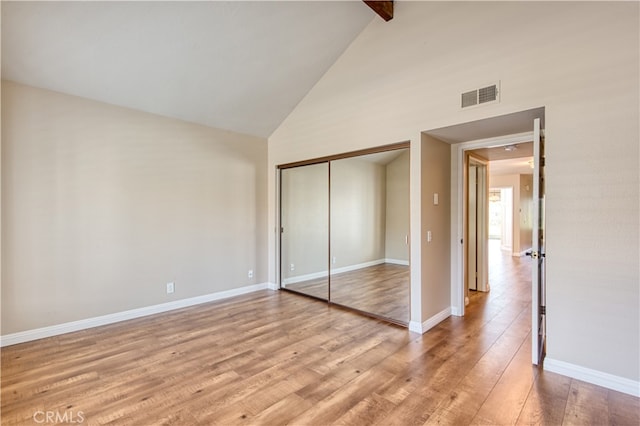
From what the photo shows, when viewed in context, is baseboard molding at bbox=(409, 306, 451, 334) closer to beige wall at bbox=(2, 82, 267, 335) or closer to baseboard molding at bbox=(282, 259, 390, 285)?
baseboard molding at bbox=(282, 259, 390, 285)

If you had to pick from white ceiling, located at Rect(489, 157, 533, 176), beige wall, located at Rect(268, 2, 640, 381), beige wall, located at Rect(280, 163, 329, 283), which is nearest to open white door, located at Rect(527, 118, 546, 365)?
beige wall, located at Rect(268, 2, 640, 381)

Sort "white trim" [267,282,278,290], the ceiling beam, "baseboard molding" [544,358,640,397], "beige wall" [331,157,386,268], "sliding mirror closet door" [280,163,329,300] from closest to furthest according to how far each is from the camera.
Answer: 1. "baseboard molding" [544,358,640,397]
2. the ceiling beam
3. "beige wall" [331,157,386,268]
4. "sliding mirror closet door" [280,163,329,300]
5. "white trim" [267,282,278,290]

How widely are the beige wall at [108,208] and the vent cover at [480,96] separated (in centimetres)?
331

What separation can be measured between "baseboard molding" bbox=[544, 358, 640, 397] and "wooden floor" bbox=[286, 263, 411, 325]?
53.7 inches

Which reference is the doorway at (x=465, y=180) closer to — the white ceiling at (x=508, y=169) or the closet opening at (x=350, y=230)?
the closet opening at (x=350, y=230)

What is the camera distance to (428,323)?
3414 mm

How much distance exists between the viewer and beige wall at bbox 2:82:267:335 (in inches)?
120

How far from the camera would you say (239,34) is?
3.32 meters

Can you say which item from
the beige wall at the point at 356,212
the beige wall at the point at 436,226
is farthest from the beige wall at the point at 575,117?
the beige wall at the point at 356,212

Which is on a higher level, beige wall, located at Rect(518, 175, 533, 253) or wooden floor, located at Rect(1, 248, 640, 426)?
beige wall, located at Rect(518, 175, 533, 253)

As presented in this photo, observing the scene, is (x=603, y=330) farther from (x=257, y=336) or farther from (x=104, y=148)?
(x=104, y=148)

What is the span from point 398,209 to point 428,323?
55.6 inches

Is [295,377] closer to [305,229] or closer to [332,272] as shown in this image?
[332,272]

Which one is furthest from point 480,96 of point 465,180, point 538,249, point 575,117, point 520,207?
point 520,207
